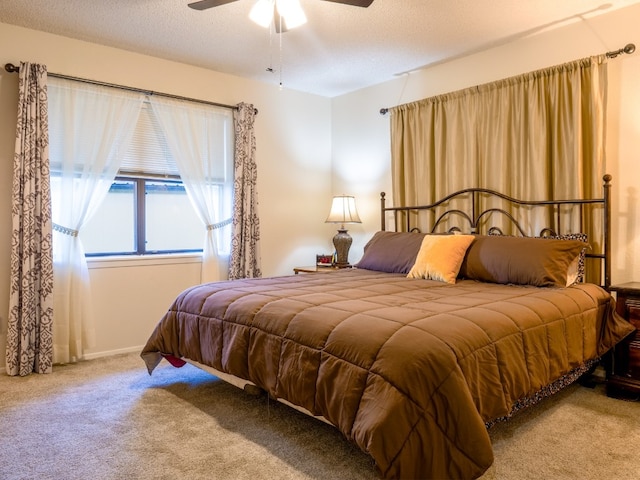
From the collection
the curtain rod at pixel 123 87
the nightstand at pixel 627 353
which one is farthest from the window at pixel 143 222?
the nightstand at pixel 627 353

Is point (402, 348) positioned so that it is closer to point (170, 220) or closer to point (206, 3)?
point (206, 3)

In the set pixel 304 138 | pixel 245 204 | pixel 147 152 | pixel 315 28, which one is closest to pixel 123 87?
pixel 147 152

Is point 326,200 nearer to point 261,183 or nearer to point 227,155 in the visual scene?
point 261,183

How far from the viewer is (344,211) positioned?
4.61 m

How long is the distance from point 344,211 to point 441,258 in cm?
158

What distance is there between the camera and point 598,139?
308 centimetres

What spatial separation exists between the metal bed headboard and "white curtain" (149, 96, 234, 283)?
1514 mm

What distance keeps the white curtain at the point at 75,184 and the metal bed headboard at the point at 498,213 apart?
8.11 feet

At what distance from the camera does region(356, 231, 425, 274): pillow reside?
3.56 m

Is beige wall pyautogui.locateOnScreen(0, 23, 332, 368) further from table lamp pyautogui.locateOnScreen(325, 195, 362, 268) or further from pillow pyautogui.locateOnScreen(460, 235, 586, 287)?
pillow pyautogui.locateOnScreen(460, 235, 586, 287)

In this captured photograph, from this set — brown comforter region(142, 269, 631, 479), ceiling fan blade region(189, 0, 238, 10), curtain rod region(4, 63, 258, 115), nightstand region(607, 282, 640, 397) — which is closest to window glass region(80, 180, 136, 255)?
curtain rod region(4, 63, 258, 115)

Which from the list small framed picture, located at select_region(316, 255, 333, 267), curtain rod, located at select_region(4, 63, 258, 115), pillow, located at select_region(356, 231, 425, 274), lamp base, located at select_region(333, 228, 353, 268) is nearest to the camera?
curtain rod, located at select_region(4, 63, 258, 115)

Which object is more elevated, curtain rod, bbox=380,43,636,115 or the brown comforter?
curtain rod, bbox=380,43,636,115

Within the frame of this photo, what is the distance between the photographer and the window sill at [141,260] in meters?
3.71
